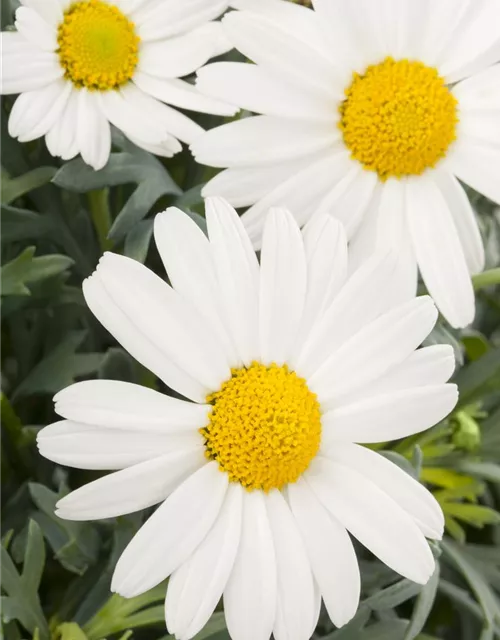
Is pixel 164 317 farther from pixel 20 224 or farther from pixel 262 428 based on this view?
pixel 20 224

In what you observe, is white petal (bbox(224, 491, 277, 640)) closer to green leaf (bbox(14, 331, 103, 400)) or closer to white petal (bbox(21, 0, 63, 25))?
green leaf (bbox(14, 331, 103, 400))

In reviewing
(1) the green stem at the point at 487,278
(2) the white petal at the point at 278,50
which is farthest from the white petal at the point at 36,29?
(1) the green stem at the point at 487,278

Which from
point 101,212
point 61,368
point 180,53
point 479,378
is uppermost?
point 180,53

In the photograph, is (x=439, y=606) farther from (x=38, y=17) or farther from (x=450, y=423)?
(x=38, y=17)

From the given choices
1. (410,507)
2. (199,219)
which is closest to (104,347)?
(199,219)

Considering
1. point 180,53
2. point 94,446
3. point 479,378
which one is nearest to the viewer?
point 94,446

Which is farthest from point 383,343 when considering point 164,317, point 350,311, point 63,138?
point 63,138
